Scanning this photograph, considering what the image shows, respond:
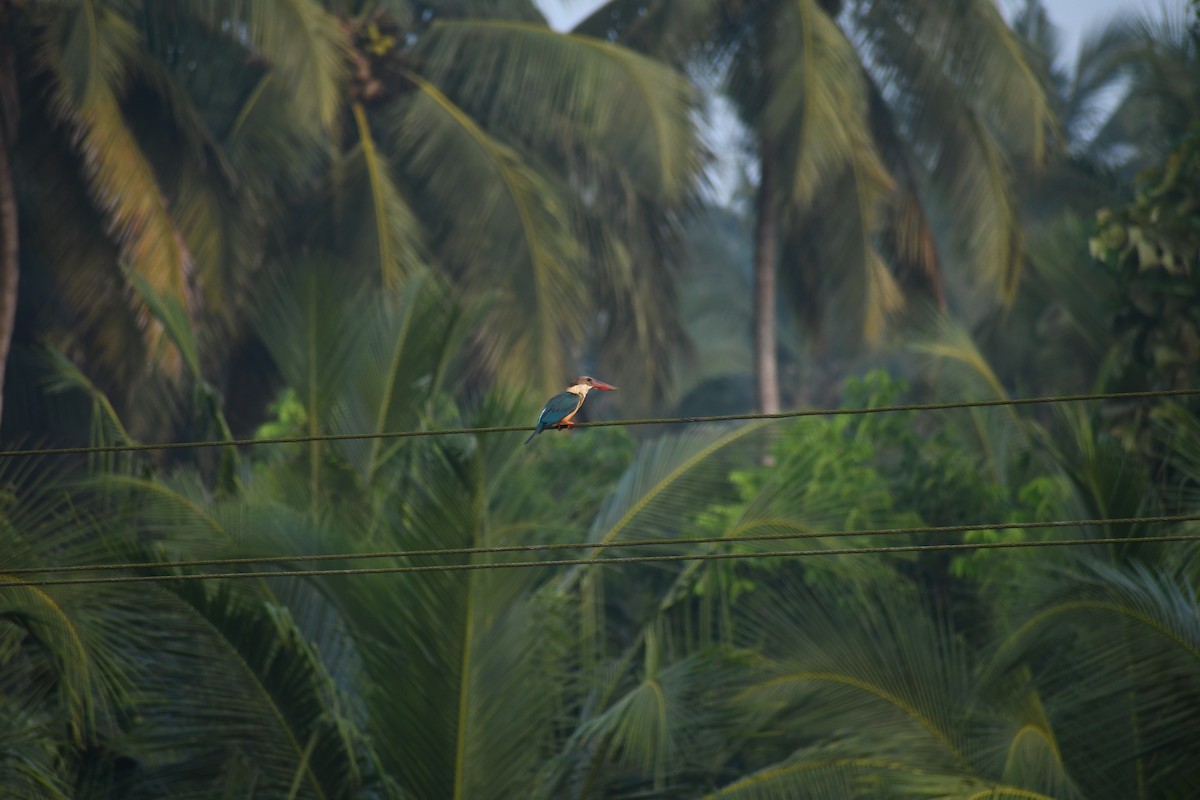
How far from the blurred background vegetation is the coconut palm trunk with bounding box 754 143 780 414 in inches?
3.2

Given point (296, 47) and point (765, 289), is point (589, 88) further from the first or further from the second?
point (765, 289)

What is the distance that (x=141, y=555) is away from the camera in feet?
32.7

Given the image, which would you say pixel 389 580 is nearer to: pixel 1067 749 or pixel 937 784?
pixel 937 784

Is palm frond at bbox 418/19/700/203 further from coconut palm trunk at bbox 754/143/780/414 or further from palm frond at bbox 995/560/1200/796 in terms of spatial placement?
palm frond at bbox 995/560/1200/796

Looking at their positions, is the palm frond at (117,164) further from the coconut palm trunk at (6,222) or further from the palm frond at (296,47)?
the palm frond at (296,47)

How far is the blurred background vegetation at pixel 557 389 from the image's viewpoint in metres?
10.4

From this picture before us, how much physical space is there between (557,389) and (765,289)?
21.1 ft

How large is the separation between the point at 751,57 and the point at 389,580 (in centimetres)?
1266

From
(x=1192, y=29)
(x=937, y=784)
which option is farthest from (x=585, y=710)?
(x=1192, y=29)

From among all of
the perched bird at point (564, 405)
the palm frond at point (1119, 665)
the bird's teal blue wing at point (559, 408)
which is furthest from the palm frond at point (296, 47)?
the palm frond at point (1119, 665)

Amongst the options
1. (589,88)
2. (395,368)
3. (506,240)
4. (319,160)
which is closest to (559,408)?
(395,368)

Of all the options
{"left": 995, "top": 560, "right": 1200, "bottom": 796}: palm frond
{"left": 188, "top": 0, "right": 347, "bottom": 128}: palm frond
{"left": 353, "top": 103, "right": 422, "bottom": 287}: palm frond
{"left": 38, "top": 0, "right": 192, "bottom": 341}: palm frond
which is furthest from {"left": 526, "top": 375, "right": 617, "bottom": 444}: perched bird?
{"left": 353, "top": 103, "right": 422, "bottom": 287}: palm frond

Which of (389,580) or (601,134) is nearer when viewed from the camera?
(389,580)

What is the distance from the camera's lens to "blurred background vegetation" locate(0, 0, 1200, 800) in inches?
408
